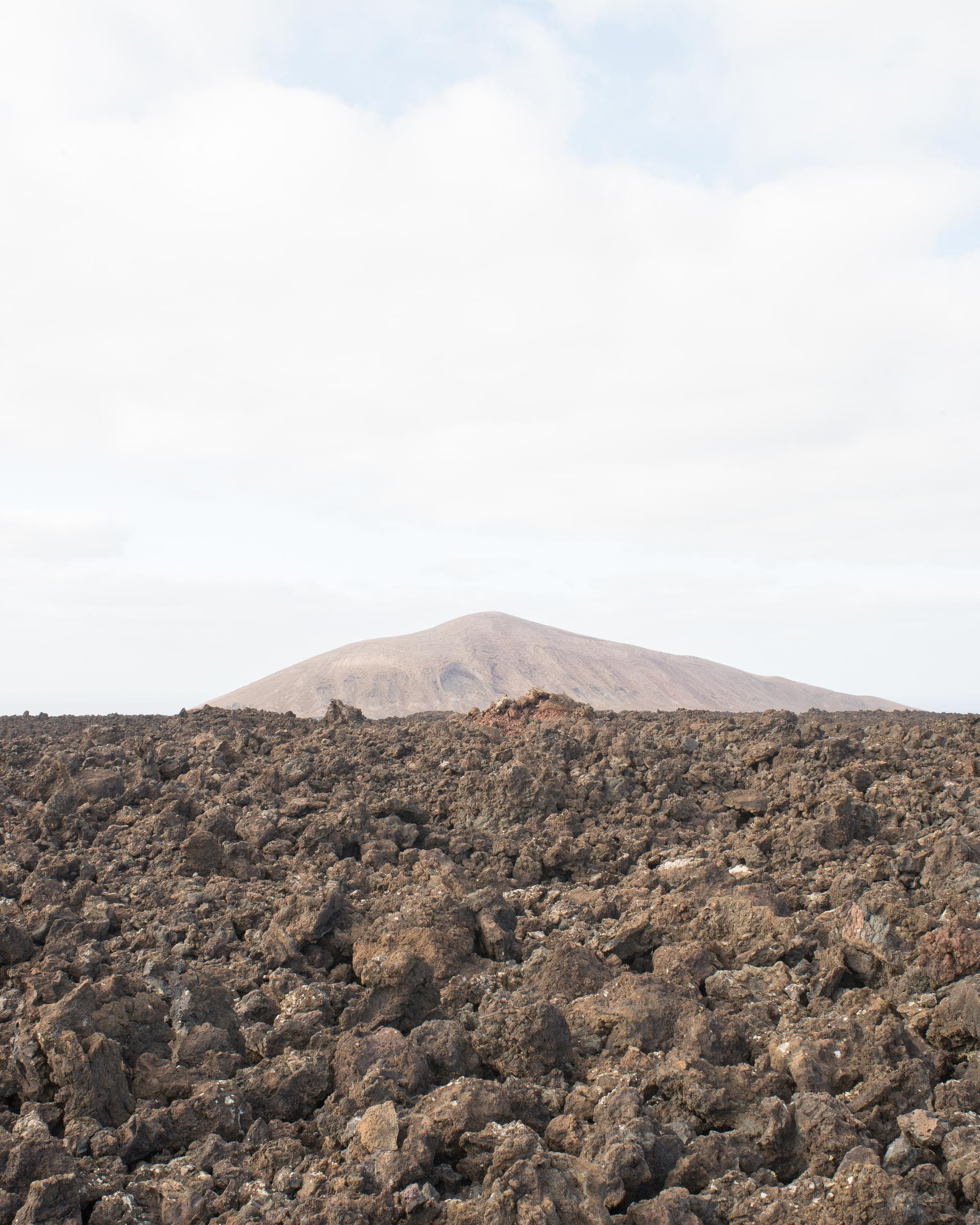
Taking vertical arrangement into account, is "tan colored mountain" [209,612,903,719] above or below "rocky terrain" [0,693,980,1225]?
above

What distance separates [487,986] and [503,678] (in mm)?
39558

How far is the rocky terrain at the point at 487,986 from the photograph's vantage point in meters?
4.41

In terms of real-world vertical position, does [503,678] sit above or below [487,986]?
above

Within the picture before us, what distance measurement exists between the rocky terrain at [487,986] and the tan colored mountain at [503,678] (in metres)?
27.5

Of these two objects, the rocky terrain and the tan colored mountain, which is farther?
the tan colored mountain

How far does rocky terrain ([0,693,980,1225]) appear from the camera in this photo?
441 centimetres

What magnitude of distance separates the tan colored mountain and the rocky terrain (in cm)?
2750

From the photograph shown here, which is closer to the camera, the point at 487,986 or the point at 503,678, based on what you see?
the point at 487,986

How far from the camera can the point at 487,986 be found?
6.42 metres

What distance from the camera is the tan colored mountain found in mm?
41969

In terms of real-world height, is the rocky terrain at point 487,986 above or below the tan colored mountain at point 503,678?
below

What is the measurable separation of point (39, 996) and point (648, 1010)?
3926 millimetres

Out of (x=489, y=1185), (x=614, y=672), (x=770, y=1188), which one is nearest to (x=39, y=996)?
(x=489, y=1185)

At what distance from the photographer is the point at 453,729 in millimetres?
13109
